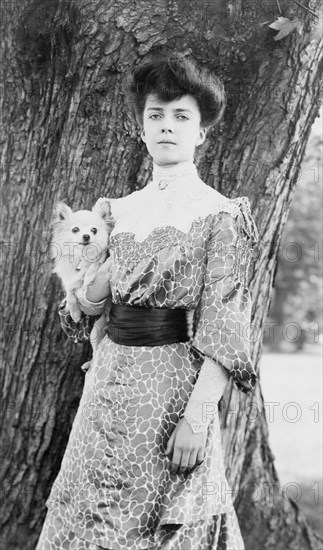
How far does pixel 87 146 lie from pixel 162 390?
1275 millimetres

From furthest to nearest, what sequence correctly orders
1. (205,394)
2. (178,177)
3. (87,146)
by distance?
1. (87,146)
2. (178,177)
3. (205,394)

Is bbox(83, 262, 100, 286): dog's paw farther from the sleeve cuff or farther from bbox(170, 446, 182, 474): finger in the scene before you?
bbox(170, 446, 182, 474): finger

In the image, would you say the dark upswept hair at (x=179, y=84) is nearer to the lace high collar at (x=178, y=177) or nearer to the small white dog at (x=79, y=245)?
the lace high collar at (x=178, y=177)

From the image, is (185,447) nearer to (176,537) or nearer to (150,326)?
(176,537)

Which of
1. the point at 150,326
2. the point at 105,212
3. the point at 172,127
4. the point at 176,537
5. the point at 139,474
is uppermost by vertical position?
the point at 172,127

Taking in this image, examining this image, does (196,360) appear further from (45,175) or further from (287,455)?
(287,455)

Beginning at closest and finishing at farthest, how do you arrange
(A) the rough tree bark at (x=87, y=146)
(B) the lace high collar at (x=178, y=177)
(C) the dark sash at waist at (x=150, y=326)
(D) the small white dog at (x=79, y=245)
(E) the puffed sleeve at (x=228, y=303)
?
(E) the puffed sleeve at (x=228, y=303) < (C) the dark sash at waist at (x=150, y=326) < (B) the lace high collar at (x=178, y=177) < (D) the small white dog at (x=79, y=245) < (A) the rough tree bark at (x=87, y=146)

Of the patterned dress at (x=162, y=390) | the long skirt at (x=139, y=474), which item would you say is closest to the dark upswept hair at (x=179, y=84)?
the patterned dress at (x=162, y=390)

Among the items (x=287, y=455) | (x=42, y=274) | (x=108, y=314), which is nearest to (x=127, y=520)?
(x=108, y=314)

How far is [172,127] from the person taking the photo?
2422mm

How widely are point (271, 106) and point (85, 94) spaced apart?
0.81 m

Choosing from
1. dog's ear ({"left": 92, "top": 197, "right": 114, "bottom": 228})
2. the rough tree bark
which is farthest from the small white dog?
the rough tree bark

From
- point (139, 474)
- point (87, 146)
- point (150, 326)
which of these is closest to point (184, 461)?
point (139, 474)

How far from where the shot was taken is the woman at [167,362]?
230 centimetres
